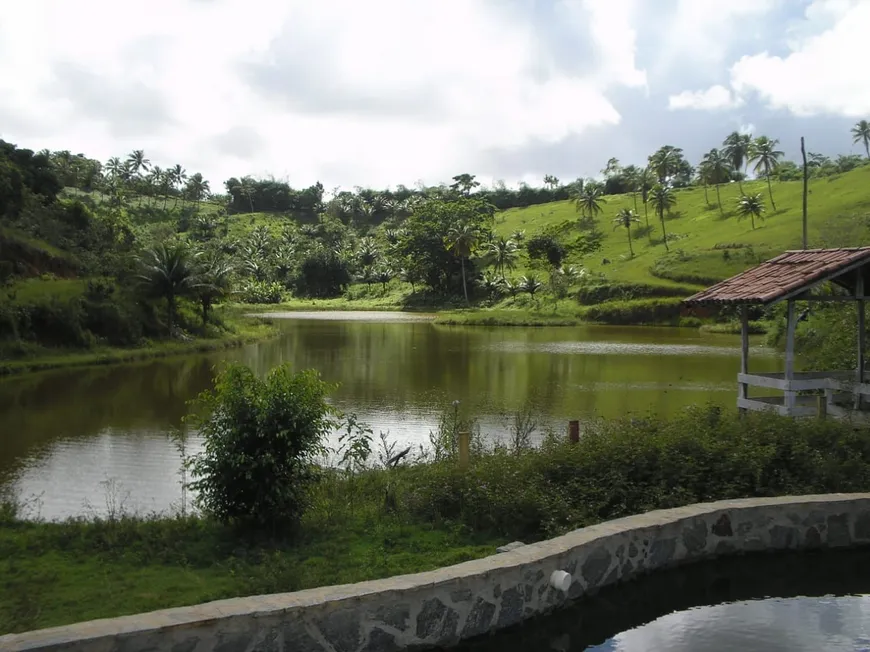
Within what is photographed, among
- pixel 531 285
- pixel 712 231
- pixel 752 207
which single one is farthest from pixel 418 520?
pixel 712 231

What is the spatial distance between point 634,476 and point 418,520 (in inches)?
97.3

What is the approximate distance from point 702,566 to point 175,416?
1425 cm

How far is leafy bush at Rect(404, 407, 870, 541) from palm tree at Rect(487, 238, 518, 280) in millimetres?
68682

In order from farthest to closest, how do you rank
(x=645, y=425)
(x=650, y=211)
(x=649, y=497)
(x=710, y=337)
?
1. (x=650, y=211)
2. (x=710, y=337)
3. (x=645, y=425)
4. (x=649, y=497)

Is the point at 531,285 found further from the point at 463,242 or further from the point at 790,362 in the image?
the point at 790,362

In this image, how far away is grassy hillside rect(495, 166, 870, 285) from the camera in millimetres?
61312

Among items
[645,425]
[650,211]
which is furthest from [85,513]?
[650,211]

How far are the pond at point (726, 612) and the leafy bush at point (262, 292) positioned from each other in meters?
76.5

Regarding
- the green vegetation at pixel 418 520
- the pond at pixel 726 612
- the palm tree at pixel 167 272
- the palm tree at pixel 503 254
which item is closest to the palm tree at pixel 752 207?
the palm tree at pixel 503 254

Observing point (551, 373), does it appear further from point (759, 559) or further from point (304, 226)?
point (304, 226)

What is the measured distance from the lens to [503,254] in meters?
79.1

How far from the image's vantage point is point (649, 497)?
8.13m

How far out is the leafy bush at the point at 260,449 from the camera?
781 cm

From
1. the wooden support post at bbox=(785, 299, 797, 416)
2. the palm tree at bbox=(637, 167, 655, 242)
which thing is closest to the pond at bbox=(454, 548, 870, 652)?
the wooden support post at bbox=(785, 299, 797, 416)
